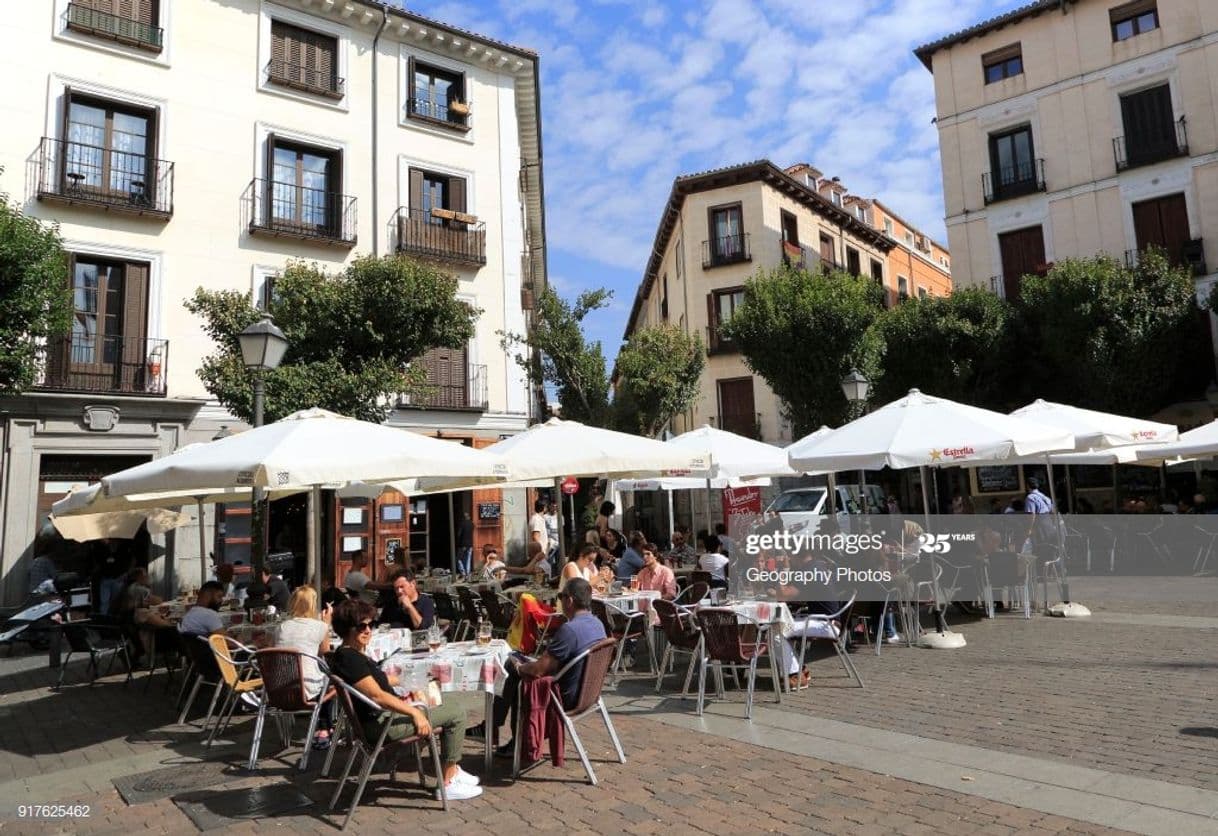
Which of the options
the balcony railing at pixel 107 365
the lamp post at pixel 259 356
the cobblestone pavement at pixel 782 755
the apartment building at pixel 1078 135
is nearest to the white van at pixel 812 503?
the apartment building at pixel 1078 135

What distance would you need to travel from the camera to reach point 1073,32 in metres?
24.7

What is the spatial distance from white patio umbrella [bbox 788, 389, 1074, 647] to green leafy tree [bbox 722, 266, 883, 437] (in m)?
12.3

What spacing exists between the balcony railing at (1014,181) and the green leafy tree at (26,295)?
24875 mm

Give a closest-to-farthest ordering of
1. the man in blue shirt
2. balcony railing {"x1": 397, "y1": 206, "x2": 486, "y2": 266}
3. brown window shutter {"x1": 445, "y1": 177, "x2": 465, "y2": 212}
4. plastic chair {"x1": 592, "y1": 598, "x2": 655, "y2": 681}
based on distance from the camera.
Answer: plastic chair {"x1": 592, "y1": 598, "x2": 655, "y2": 681} < the man in blue shirt < balcony railing {"x1": 397, "y1": 206, "x2": 486, "y2": 266} < brown window shutter {"x1": 445, "y1": 177, "x2": 465, "y2": 212}

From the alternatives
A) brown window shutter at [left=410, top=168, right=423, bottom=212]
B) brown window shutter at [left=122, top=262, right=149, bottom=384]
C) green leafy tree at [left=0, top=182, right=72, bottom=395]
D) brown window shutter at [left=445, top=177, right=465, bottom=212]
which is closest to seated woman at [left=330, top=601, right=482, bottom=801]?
green leafy tree at [left=0, top=182, right=72, bottom=395]

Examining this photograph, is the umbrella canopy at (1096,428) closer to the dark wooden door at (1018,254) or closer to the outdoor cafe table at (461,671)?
the outdoor cafe table at (461,671)

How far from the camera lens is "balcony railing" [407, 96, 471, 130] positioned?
67.5 ft

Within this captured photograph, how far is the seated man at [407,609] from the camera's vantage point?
8.07 meters

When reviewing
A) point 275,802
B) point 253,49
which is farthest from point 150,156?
point 275,802

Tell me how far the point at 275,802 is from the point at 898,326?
73.2 ft

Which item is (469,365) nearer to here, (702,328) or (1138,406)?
(702,328)

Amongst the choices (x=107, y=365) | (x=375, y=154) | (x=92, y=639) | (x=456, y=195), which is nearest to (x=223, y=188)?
(x=375, y=154)

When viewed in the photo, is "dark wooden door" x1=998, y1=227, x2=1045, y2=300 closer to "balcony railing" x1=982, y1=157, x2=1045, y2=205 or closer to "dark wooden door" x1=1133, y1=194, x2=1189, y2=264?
"balcony railing" x1=982, y1=157, x2=1045, y2=205

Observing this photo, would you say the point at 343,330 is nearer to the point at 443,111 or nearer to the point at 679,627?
the point at 679,627
